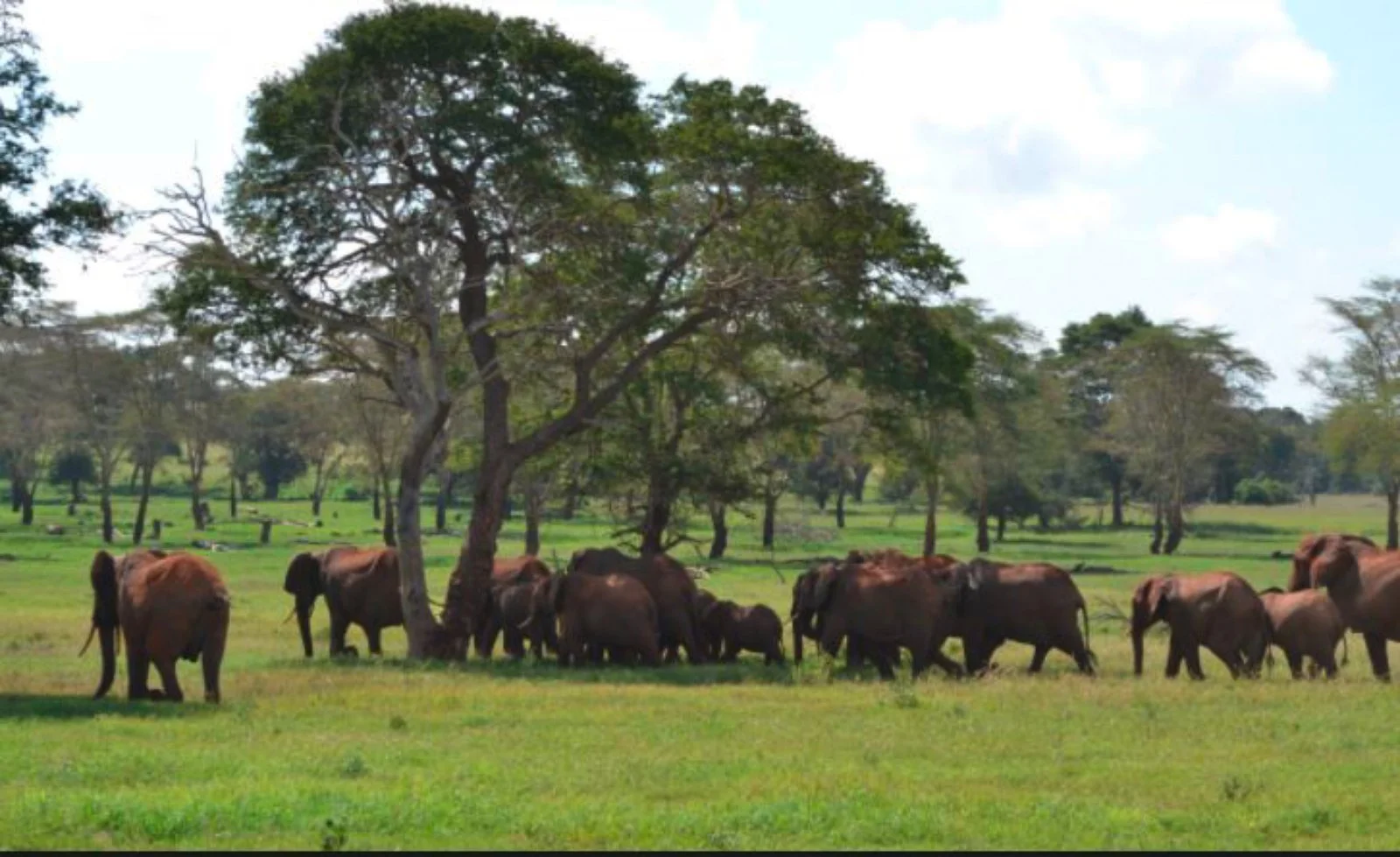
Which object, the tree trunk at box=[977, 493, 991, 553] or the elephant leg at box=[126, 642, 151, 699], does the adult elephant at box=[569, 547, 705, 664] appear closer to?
the elephant leg at box=[126, 642, 151, 699]

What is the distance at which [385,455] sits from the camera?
8706cm

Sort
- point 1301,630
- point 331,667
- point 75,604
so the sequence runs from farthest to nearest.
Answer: point 75,604 → point 331,667 → point 1301,630

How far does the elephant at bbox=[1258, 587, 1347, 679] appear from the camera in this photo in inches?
1033

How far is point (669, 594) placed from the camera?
30062mm

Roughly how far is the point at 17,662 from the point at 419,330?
8.60m

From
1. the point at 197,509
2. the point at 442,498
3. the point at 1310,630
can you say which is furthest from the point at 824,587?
the point at 442,498

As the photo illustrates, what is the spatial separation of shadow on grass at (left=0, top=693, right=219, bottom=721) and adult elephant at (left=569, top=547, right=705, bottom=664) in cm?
897

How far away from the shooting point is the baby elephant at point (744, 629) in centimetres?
3072

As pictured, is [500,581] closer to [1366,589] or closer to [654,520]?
[654,520]

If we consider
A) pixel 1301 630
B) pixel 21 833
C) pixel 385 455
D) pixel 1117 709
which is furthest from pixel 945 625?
pixel 385 455

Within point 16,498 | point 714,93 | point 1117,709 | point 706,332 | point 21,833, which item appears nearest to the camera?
point 21,833

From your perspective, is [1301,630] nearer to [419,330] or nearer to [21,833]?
[419,330]

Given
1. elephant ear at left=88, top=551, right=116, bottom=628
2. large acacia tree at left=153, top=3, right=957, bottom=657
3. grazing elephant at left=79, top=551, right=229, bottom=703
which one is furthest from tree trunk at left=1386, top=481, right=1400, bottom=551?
grazing elephant at left=79, top=551, right=229, bottom=703

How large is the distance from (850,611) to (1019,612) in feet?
8.76
